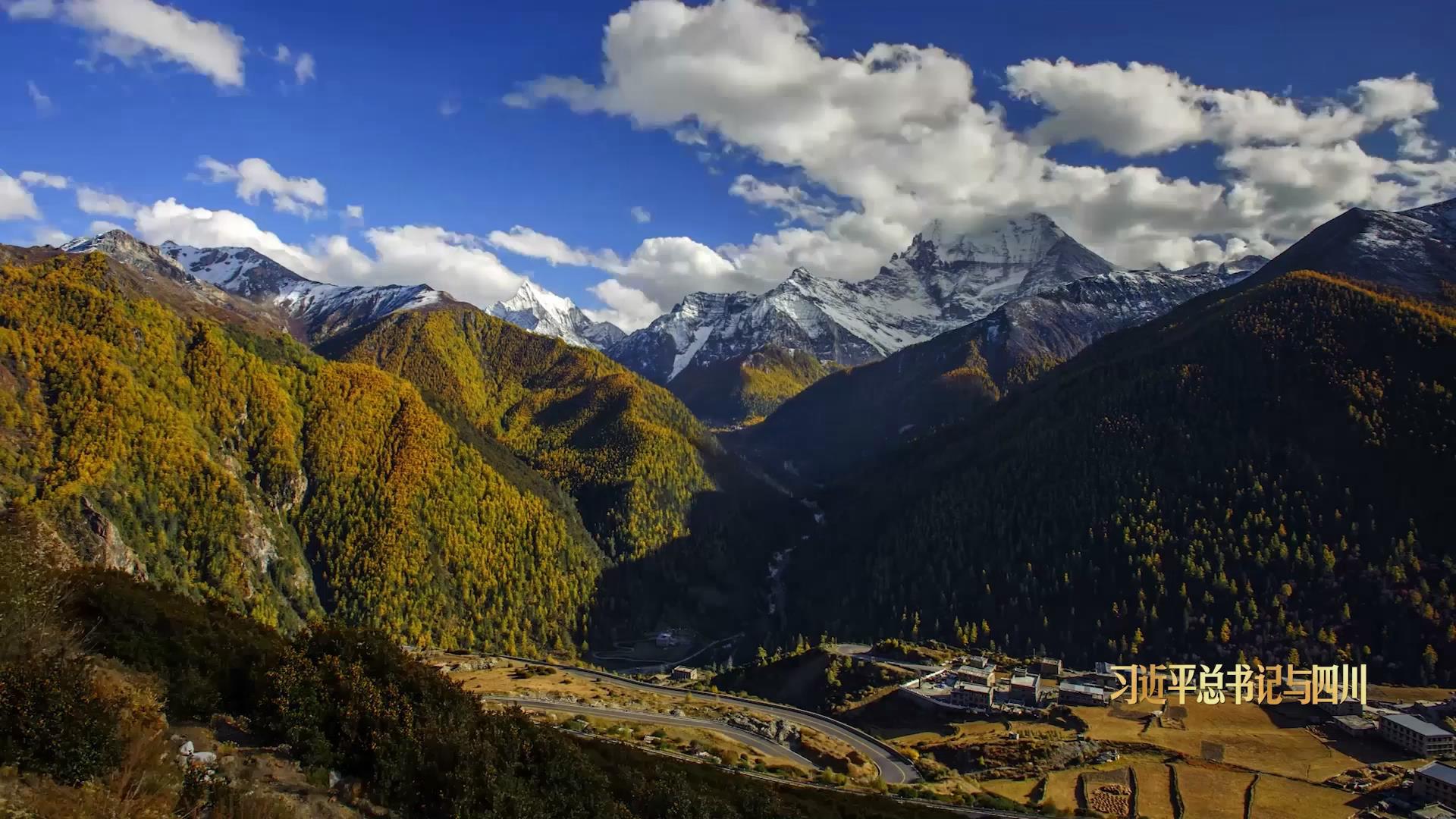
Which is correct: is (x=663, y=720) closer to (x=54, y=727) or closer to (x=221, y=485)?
(x=54, y=727)

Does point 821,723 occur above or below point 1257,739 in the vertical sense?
below

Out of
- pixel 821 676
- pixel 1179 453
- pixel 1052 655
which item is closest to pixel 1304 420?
pixel 1179 453

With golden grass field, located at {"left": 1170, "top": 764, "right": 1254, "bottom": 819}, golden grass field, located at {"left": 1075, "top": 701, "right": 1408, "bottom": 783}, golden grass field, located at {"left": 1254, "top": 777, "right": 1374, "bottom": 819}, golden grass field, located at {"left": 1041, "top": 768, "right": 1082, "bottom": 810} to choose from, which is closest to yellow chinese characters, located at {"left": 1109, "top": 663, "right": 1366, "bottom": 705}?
golden grass field, located at {"left": 1075, "top": 701, "right": 1408, "bottom": 783}

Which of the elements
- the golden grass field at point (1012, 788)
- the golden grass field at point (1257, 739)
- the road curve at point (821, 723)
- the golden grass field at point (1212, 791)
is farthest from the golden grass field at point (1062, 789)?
the road curve at point (821, 723)

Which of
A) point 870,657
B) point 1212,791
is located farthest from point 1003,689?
point 1212,791

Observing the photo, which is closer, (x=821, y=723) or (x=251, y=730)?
(x=251, y=730)
